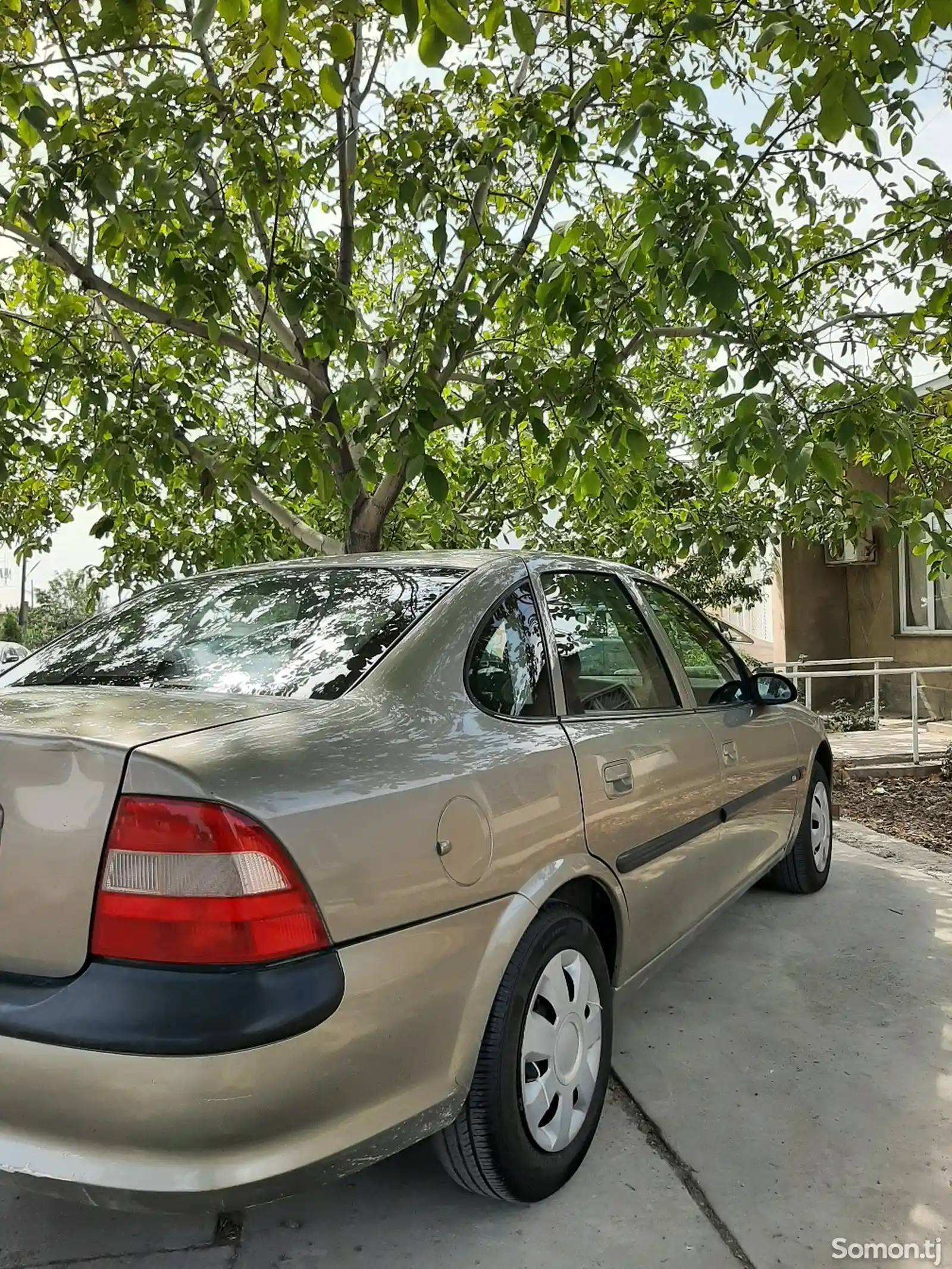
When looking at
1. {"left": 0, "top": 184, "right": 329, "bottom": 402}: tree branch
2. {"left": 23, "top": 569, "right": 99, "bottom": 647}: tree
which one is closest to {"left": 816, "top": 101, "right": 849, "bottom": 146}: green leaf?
{"left": 0, "top": 184, "right": 329, "bottom": 402}: tree branch

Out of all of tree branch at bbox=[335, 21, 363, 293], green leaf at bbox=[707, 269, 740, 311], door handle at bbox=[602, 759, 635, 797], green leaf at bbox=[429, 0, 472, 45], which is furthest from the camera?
tree branch at bbox=[335, 21, 363, 293]

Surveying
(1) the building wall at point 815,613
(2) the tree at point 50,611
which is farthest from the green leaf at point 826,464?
(2) the tree at point 50,611

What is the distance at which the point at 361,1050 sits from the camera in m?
1.85

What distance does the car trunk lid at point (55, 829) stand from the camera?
1.76m

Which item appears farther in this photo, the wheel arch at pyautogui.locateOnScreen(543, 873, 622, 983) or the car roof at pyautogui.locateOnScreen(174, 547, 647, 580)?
the car roof at pyautogui.locateOnScreen(174, 547, 647, 580)

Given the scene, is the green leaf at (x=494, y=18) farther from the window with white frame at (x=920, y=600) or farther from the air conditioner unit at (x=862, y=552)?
the air conditioner unit at (x=862, y=552)

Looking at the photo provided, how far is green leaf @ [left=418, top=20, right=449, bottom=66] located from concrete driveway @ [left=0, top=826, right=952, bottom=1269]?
2858 millimetres

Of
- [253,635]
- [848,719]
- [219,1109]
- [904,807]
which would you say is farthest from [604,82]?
[848,719]

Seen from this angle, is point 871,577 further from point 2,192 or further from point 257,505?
point 2,192

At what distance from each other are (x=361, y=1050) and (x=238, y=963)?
314 mm

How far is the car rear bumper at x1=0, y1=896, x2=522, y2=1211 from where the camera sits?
167cm

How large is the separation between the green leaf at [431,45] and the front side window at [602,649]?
1.44 meters

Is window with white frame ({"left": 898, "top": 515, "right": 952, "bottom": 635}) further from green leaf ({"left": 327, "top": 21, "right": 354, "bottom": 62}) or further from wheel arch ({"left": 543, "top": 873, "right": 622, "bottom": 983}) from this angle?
green leaf ({"left": 327, "top": 21, "right": 354, "bottom": 62})

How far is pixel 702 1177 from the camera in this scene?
2.51 metres
